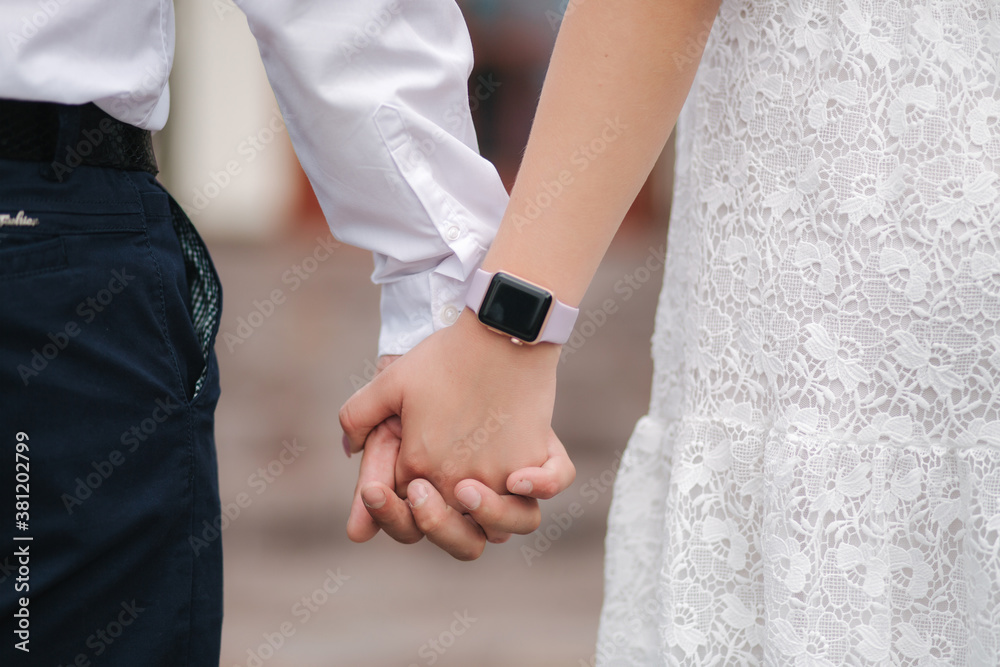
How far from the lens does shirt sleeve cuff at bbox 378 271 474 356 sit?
1.23 meters

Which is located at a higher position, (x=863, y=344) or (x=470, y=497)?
(x=863, y=344)

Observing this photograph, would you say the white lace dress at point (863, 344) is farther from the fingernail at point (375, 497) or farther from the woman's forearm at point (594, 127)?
the fingernail at point (375, 497)

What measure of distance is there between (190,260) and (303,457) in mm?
3126

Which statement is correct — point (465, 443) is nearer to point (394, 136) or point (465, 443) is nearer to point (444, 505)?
point (444, 505)

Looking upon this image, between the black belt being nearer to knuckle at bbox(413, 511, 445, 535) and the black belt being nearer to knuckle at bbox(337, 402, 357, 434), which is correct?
knuckle at bbox(337, 402, 357, 434)

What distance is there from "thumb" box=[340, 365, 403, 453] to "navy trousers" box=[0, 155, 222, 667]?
0.20m

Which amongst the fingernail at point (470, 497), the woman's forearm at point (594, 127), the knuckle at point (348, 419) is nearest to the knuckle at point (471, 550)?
the fingernail at point (470, 497)

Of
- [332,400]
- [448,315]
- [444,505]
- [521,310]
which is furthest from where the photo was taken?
[332,400]

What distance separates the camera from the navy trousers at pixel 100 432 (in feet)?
2.85

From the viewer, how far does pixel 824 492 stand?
34.4 inches

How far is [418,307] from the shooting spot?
1.25 m

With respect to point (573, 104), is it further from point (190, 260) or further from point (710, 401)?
point (190, 260)

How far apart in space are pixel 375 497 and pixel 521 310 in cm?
29

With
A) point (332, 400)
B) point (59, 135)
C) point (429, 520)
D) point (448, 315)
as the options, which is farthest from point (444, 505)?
point (332, 400)
